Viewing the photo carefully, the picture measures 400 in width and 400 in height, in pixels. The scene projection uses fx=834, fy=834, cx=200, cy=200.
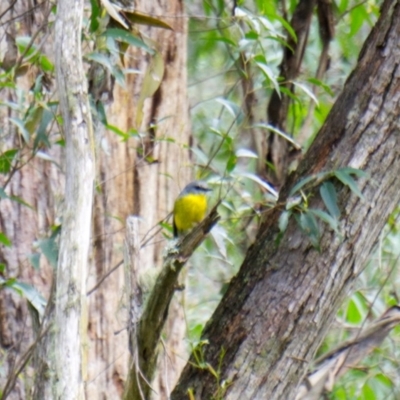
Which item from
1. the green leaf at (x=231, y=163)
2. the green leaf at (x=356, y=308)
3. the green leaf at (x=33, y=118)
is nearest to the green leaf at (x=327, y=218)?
the green leaf at (x=231, y=163)

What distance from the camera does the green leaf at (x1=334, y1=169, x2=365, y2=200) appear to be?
2.20 metres

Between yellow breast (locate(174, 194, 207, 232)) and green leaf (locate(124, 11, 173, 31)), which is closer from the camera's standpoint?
green leaf (locate(124, 11, 173, 31))

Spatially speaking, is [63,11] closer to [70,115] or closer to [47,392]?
[70,115]

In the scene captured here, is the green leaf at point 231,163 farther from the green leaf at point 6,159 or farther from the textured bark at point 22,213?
the textured bark at point 22,213

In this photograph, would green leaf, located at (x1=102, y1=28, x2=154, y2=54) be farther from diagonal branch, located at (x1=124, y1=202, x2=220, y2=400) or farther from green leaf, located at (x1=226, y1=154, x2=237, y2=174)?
diagonal branch, located at (x1=124, y1=202, x2=220, y2=400)

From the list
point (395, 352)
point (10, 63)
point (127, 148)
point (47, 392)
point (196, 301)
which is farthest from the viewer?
point (196, 301)

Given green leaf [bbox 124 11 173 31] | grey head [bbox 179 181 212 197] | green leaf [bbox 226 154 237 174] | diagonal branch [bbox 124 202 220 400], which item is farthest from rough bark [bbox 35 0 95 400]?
grey head [bbox 179 181 212 197]

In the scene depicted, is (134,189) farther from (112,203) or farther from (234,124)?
(234,124)

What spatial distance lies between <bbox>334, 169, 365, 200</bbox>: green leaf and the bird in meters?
0.68

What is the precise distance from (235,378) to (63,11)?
3.54ft

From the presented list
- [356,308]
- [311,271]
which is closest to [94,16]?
[311,271]

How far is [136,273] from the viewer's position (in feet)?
6.87

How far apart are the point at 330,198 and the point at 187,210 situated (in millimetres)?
735

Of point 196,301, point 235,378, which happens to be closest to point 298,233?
point 235,378
